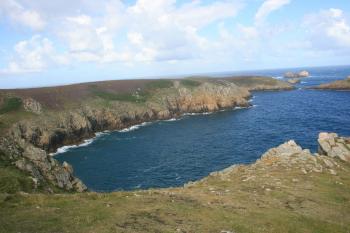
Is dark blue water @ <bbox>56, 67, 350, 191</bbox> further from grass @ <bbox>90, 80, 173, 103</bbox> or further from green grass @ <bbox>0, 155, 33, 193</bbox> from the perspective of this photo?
grass @ <bbox>90, 80, 173, 103</bbox>

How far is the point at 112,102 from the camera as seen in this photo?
123 meters

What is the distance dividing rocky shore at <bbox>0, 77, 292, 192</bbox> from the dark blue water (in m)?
8.98

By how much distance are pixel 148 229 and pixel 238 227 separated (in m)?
6.52

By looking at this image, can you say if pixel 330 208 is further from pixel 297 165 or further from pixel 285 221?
pixel 297 165

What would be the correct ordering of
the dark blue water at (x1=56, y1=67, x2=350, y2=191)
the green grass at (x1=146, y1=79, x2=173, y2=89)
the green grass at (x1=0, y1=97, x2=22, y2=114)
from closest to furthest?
the dark blue water at (x1=56, y1=67, x2=350, y2=191)
the green grass at (x1=0, y1=97, x2=22, y2=114)
the green grass at (x1=146, y1=79, x2=173, y2=89)

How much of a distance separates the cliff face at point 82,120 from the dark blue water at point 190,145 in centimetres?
835

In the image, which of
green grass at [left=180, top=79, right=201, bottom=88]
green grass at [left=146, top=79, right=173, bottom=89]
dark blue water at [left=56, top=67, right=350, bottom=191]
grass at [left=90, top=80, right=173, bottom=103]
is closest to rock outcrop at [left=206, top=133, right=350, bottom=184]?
dark blue water at [left=56, top=67, right=350, bottom=191]

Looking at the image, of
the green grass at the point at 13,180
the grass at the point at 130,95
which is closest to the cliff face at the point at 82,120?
the green grass at the point at 13,180

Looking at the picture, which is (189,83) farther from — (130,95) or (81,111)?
(81,111)

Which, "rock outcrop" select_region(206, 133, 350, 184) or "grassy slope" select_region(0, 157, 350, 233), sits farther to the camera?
"rock outcrop" select_region(206, 133, 350, 184)

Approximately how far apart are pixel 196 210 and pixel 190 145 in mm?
59610

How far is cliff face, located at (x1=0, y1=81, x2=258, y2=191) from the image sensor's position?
46.4m

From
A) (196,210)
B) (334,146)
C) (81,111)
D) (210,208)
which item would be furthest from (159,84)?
(196,210)

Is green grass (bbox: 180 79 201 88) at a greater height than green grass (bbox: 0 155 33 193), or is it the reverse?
green grass (bbox: 180 79 201 88)
